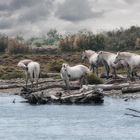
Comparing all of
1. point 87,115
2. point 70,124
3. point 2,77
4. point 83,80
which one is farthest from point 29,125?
point 2,77

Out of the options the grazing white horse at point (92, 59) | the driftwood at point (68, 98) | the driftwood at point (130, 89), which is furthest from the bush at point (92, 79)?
the driftwood at point (68, 98)

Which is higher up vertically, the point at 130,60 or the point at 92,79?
the point at 130,60

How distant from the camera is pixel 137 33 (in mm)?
129875

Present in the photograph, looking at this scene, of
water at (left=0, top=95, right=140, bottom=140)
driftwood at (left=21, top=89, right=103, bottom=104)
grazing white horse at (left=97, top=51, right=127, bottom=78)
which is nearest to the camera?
water at (left=0, top=95, right=140, bottom=140)

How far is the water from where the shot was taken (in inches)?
1077

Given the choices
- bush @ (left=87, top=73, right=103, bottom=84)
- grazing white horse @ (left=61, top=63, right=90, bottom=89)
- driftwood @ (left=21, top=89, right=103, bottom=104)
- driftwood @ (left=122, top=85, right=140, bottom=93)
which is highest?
grazing white horse @ (left=61, top=63, right=90, bottom=89)

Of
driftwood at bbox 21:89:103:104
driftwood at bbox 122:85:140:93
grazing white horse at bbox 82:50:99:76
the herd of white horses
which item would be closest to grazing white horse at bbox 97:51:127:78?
the herd of white horses

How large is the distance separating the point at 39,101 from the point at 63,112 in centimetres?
353

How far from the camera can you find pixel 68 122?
31422mm

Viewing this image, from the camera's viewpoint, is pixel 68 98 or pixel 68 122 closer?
pixel 68 122

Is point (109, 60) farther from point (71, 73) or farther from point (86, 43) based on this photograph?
point (86, 43)

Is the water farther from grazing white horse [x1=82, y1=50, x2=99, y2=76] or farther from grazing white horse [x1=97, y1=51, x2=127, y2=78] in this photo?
grazing white horse [x1=82, y1=50, x2=99, y2=76]

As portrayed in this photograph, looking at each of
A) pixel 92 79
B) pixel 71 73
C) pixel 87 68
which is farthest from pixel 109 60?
pixel 71 73

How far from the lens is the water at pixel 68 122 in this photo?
89.8ft
